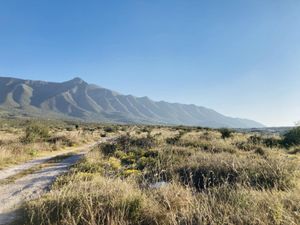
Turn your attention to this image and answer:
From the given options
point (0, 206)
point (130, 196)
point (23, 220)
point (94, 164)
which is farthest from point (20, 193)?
point (130, 196)

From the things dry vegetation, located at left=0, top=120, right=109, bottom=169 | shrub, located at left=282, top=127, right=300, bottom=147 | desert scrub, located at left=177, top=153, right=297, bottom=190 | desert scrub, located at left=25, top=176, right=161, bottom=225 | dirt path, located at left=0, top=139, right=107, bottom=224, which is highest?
shrub, located at left=282, top=127, right=300, bottom=147

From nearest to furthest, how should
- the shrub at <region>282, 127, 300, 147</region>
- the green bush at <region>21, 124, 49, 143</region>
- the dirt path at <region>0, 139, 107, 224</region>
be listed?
the dirt path at <region>0, 139, 107, 224</region>, the shrub at <region>282, 127, 300, 147</region>, the green bush at <region>21, 124, 49, 143</region>

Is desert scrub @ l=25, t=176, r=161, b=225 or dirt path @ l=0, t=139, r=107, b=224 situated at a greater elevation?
desert scrub @ l=25, t=176, r=161, b=225

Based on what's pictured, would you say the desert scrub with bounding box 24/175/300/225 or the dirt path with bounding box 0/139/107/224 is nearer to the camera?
the desert scrub with bounding box 24/175/300/225

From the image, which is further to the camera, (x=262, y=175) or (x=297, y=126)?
(x=297, y=126)

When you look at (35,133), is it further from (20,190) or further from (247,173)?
(247,173)

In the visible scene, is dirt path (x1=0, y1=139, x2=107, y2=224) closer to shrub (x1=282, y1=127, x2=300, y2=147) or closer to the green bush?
the green bush

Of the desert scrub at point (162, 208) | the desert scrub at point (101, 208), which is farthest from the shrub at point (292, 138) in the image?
the desert scrub at point (101, 208)

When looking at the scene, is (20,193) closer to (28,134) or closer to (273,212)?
(273,212)

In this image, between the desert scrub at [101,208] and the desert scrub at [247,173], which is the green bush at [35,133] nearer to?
the desert scrub at [247,173]

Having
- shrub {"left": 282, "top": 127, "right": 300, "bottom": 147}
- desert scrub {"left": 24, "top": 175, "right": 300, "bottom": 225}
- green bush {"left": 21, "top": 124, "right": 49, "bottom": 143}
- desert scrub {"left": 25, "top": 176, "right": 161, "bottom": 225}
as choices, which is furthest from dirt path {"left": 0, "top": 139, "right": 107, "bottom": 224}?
shrub {"left": 282, "top": 127, "right": 300, "bottom": 147}

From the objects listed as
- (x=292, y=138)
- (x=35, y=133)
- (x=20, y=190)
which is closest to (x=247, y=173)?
(x=20, y=190)

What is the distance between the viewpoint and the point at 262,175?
812 centimetres

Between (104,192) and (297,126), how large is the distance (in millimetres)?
22240
